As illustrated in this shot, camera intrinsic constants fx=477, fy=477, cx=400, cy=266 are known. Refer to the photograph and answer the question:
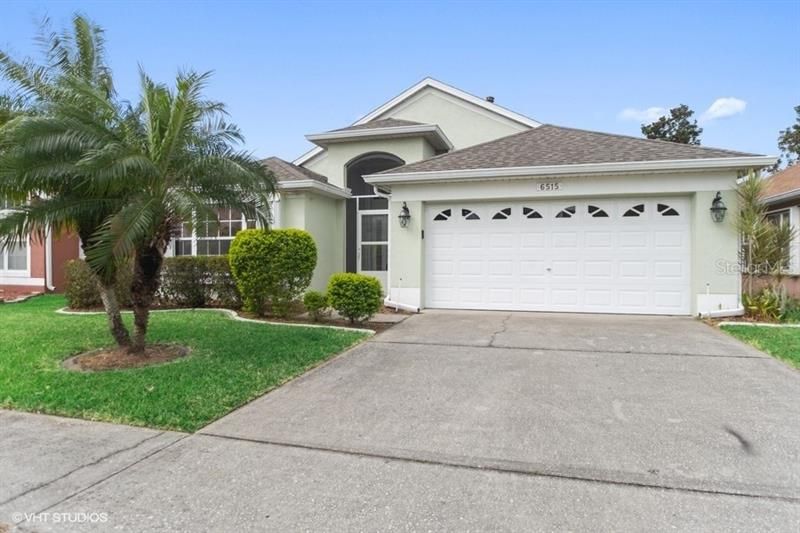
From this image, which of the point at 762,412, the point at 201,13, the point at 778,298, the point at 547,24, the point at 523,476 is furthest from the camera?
the point at 547,24

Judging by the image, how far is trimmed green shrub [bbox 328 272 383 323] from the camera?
9.42m

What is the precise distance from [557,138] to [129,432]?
11630 mm

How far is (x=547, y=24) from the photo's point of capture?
1402cm

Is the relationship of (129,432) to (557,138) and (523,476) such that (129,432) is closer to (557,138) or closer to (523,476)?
(523,476)

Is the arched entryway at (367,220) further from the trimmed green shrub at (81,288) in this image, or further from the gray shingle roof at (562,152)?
the trimmed green shrub at (81,288)

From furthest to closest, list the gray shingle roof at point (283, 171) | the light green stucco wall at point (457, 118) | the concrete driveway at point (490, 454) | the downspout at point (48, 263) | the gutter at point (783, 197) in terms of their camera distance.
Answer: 1. the light green stucco wall at point (457, 118)
2. the downspout at point (48, 263)
3. the gray shingle roof at point (283, 171)
4. the gutter at point (783, 197)
5. the concrete driveway at point (490, 454)

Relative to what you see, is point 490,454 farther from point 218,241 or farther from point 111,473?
point 218,241

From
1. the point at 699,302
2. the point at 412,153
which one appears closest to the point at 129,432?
the point at 699,302

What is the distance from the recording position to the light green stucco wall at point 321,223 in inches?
514

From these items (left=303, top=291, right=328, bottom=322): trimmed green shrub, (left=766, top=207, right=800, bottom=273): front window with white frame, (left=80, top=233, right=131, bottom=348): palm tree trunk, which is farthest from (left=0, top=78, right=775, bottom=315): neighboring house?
(left=80, top=233, right=131, bottom=348): palm tree trunk

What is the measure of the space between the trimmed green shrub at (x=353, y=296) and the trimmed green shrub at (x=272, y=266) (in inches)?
42.6

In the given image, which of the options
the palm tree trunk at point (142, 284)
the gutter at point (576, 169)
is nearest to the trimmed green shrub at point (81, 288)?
the palm tree trunk at point (142, 284)

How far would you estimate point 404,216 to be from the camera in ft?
38.3

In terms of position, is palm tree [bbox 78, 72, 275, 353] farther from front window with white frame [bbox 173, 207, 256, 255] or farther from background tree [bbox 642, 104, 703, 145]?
background tree [bbox 642, 104, 703, 145]
